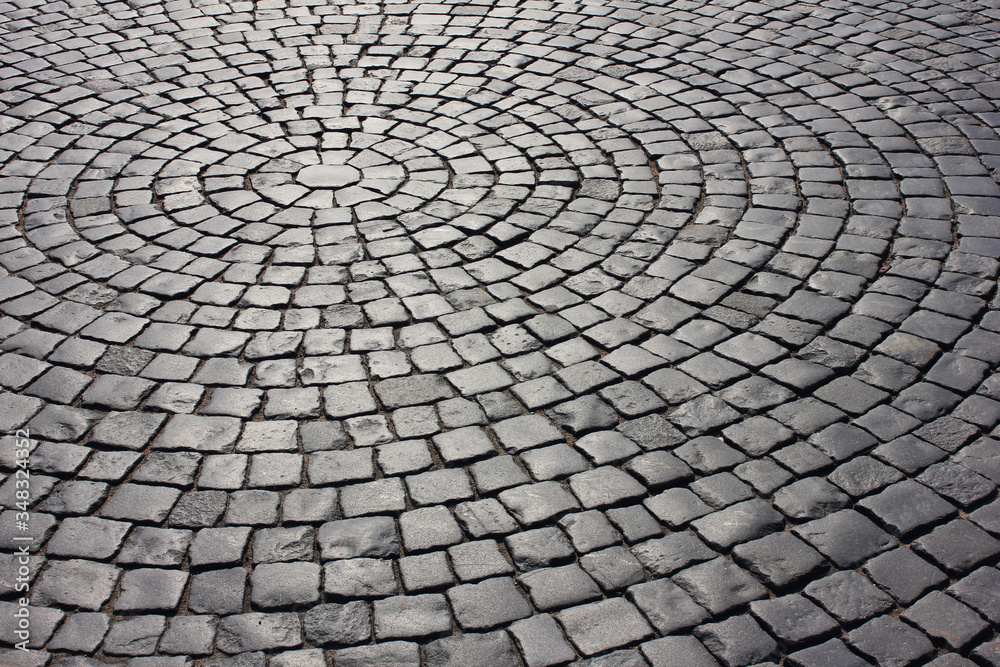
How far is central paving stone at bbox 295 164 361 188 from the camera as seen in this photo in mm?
5117

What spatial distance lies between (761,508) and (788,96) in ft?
13.3

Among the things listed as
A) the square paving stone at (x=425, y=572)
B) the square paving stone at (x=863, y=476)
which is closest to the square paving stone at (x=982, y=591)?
the square paving stone at (x=863, y=476)

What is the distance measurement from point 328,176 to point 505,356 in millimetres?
2166

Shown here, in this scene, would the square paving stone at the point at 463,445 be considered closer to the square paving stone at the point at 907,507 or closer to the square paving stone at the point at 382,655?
the square paving stone at the point at 382,655

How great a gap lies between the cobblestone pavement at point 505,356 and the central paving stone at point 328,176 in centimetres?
5

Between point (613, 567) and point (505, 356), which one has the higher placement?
point (505, 356)

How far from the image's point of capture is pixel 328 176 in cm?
520

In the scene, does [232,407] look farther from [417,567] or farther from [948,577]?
[948,577]

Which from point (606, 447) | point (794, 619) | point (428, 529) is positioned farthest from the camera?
point (606, 447)

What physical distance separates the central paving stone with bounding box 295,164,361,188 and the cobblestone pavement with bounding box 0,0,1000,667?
0.05 m

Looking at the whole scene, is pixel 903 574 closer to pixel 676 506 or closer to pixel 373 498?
pixel 676 506

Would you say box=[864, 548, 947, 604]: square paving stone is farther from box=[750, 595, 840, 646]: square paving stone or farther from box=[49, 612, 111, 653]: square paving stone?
box=[49, 612, 111, 653]: square paving stone

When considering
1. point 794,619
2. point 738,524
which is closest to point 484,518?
point 738,524

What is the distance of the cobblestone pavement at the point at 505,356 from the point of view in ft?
8.89
